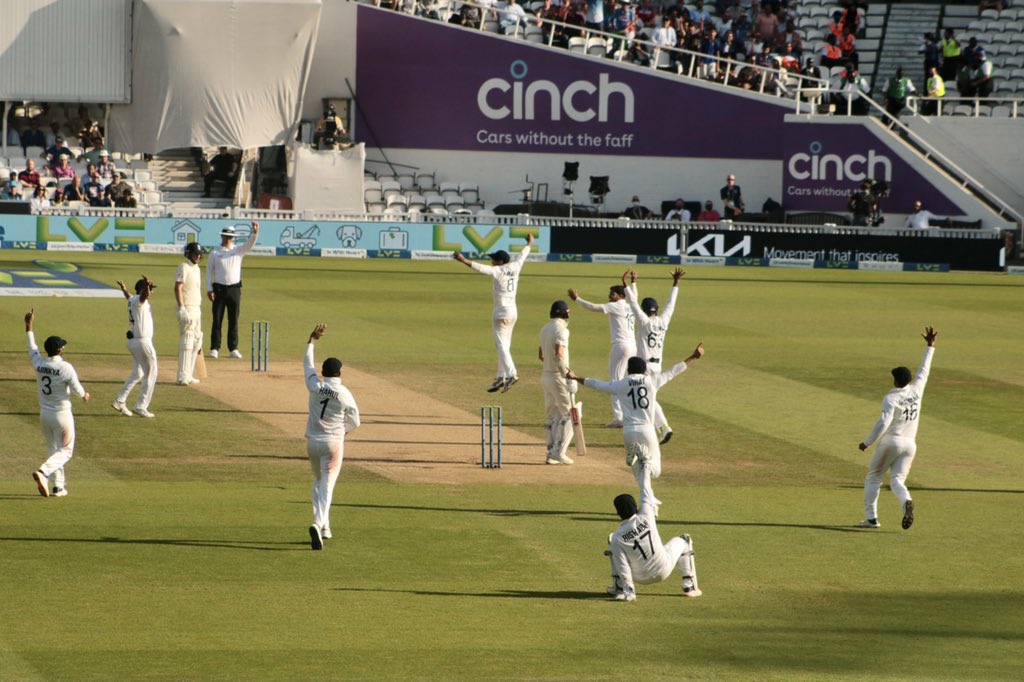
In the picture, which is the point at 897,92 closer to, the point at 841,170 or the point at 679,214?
the point at 841,170

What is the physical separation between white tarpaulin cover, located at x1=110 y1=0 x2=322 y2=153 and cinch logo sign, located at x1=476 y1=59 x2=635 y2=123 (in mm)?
6625

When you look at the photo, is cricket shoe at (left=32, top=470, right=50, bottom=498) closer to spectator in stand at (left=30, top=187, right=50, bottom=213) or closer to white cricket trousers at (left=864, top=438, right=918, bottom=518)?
white cricket trousers at (left=864, top=438, right=918, bottom=518)

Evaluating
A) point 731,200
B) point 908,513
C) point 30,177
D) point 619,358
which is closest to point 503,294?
point 619,358

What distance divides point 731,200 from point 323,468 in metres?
37.8

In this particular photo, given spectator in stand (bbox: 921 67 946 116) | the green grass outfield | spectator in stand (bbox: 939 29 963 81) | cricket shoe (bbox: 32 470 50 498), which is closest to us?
the green grass outfield

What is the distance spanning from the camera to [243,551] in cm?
1586

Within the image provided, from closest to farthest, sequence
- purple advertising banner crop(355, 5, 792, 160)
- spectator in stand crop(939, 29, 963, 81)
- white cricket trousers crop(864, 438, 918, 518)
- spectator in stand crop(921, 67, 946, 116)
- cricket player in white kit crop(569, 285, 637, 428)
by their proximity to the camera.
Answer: white cricket trousers crop(864, 438, 918, 518), cricket player in white kit crop(569, 285, 637, 428), spectator in stand crop(921, 67, 946, 116), spectator in stand crop(939, 29, 963, 81), purple advertising banner crop(355, 5, 792, 160)

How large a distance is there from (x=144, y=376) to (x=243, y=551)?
7441 millimetres

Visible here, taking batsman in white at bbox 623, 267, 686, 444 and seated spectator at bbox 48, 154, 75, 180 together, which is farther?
seated spectator at bbox 48, 154, 75, 180

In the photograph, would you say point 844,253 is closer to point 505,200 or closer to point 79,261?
point 505,200

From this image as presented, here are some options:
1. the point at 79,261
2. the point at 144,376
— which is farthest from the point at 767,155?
the point at 144,376

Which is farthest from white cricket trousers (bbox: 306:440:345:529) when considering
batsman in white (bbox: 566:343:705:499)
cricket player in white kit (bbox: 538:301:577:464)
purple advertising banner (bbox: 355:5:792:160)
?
purple advertising banner (bbox: 355:5:792:160)

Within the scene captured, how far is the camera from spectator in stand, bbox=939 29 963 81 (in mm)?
54281

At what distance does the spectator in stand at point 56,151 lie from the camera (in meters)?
49.0
